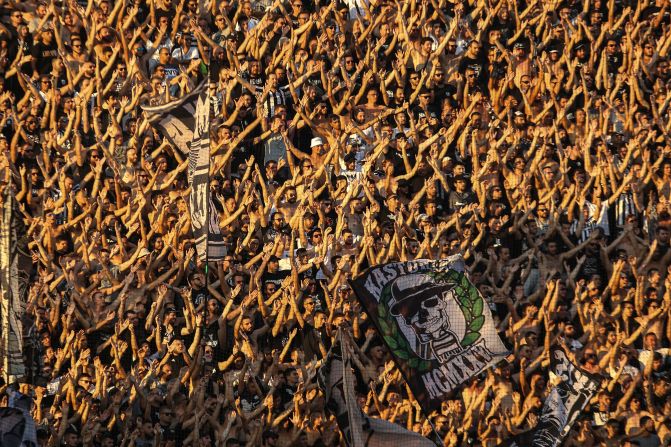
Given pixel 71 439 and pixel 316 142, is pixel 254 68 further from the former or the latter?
pixel 71 439

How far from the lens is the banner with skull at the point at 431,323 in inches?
415

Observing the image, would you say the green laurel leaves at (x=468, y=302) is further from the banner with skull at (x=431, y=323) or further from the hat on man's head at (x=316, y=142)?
the hat on man's head at (x=316, y=142)

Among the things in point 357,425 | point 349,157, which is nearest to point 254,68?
point 349,157

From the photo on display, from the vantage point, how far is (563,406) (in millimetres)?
10633

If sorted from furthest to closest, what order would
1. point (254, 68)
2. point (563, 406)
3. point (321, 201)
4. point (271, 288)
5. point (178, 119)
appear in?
point (254, 68), point (321, 201), point (271, 288), point (178, 119), point (563, 406)

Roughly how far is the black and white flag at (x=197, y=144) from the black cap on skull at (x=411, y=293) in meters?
1.50

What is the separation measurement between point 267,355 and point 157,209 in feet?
5.92

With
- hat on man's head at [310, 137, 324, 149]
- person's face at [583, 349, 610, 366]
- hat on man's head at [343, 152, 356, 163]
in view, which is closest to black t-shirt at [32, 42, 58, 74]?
hat on man's head at [310, 137, 324, 149]

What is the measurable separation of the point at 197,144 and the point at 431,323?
2.29m

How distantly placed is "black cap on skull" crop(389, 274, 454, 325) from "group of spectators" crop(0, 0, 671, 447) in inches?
53.6

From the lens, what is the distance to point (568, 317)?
41.6 ft

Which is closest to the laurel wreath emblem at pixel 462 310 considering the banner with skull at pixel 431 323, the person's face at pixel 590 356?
the banner with skull at pixel 431 323

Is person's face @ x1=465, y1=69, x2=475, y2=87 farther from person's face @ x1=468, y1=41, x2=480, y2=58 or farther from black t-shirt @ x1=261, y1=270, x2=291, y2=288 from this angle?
black t-shirt @ x1=261, y1=270, x2=291, y2=288

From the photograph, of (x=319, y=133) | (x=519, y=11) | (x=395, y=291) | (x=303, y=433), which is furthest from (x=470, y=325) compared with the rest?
(x=519, y=11)
